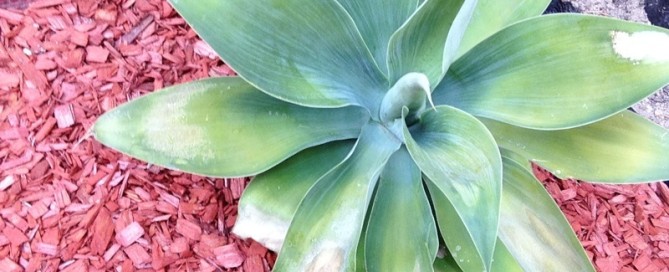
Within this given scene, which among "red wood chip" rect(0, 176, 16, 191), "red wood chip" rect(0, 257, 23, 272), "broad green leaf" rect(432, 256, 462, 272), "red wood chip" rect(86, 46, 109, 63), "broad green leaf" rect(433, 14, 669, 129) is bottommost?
"broad green leaf" rect(432, 256, 462, 272)

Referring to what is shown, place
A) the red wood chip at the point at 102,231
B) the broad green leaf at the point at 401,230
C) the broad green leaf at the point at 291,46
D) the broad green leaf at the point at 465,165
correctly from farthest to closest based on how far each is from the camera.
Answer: the red wood chip at the point at 102,231, the broad green leaf at the point at 401,230, the broad green leaf at the point at 291,46, the broad green leaf at the point at 465,165

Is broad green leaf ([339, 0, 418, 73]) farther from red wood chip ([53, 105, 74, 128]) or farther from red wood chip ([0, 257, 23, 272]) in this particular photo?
red wood chip ([0, 257, 23, 272])

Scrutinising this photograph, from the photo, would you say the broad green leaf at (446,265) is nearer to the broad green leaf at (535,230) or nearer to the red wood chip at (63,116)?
the broad green leaf at (535,230)

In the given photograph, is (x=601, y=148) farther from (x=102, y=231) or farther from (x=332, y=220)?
(x=102, y=231)

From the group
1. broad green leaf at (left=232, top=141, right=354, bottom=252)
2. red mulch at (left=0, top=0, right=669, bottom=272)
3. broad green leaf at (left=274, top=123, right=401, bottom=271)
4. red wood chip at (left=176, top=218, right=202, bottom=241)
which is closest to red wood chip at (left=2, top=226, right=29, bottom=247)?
red mulch at (left=0, top=0, right=669, bottom=272)

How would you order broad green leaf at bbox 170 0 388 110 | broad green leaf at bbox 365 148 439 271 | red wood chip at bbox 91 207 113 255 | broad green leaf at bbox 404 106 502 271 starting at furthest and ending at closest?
1. red wood chip at bbox 91 207 113 255
2. broad green leaf at bbox 365 148 439 271
3. broad green leaf at bbox 170 0 388 110
4. broad green leaf at bbox 404 106 502 271

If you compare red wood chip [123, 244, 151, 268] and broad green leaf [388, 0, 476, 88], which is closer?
broad green leaf [388, 0, 476, 88]

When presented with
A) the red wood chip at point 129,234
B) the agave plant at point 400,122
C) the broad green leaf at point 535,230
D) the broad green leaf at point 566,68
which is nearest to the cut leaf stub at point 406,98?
the agave plant at point 400,122

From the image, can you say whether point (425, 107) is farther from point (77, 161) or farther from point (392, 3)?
point (77, 161)
